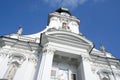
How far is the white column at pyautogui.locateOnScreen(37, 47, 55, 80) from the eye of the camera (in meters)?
11.0

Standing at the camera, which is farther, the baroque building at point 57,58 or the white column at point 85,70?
the baroque building at point 57,58

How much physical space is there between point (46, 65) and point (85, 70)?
316 centimetres

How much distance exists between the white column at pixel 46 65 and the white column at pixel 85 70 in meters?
2.70

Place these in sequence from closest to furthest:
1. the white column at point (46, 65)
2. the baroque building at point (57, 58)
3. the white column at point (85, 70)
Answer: the white column at point (46, 65) < the white column at point (85, 70) < the baroque building at point (57, 58)

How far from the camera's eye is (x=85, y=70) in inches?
503

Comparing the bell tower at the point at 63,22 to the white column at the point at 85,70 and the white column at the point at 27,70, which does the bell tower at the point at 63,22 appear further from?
the white column at the point at 27,70

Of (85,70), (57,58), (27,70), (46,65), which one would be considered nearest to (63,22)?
(57,58)

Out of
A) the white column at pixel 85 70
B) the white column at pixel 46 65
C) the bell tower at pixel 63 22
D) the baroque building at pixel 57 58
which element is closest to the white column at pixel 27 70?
the baroque building at pixel 57 58

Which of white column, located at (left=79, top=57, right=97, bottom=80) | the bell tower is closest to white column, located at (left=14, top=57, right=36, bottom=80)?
white column, located at (left=79, top=57, right=97, bottom=80)

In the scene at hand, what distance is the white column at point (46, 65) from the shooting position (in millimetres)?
11034

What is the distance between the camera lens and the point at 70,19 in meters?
22.9

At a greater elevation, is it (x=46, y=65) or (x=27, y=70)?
(x=46, y=65)

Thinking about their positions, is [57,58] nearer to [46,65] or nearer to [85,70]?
[46,65]

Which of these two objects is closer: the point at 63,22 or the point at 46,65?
the point at 46,65
